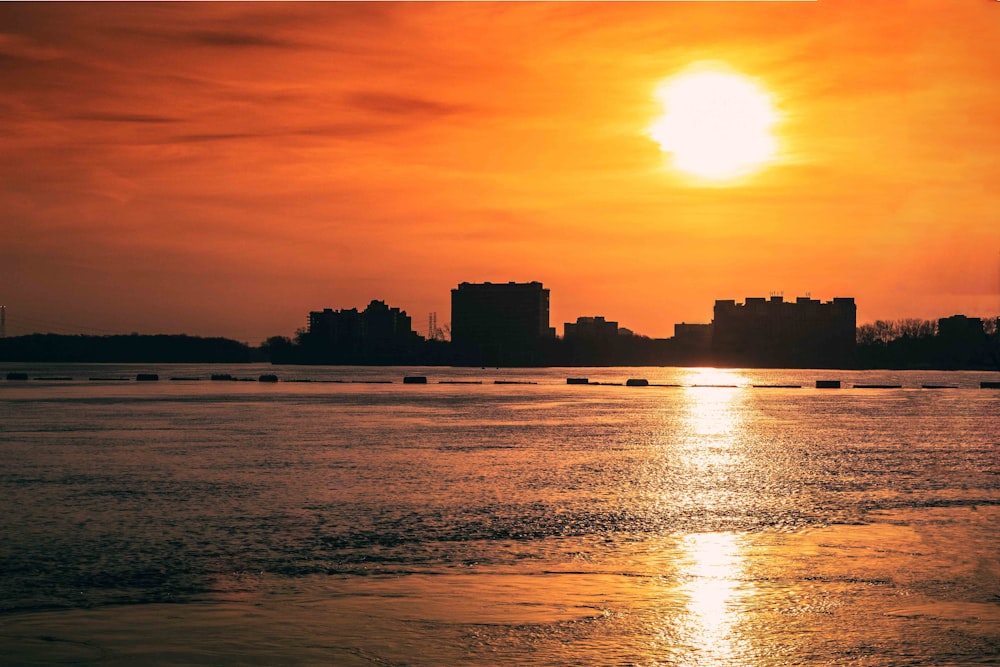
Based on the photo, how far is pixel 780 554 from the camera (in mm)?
20312

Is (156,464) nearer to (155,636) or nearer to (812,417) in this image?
(155,636)

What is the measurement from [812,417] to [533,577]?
6008 centimetres

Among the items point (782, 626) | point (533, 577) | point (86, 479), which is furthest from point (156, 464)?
point (782, 626)

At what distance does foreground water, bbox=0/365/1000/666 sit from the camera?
1416cm

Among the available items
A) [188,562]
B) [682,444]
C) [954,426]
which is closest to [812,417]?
[954,426]

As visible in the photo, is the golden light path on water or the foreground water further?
the foreground water

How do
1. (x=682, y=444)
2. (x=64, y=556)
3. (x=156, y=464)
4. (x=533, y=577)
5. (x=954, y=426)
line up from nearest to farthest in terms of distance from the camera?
1. (x=533, y=577)
2. (x=64, y=556)
3. (x=156, y=464)
4. (x=682, y=444)
5. (x=954, y=426)

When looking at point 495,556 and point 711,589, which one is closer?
point 711,589

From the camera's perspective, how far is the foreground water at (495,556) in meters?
14.2

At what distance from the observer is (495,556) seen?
790 inches

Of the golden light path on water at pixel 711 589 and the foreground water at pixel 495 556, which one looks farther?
the foreground water at pixel 495 556

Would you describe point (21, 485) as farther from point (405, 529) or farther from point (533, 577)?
point (533, 577)

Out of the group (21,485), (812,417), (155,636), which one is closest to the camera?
(155,636)

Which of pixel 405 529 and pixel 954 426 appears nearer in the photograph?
pixel 405 529
